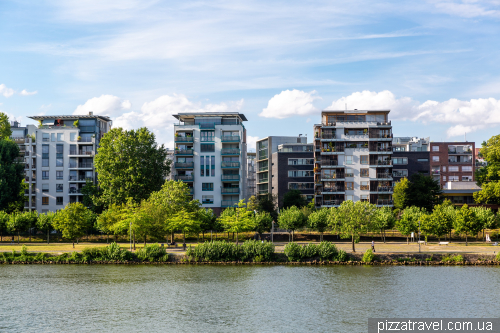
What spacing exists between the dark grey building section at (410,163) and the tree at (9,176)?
85.0 metres

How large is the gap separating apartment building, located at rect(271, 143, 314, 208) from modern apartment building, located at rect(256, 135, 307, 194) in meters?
7.78

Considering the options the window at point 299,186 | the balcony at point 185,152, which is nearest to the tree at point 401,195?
the window at point 299,186

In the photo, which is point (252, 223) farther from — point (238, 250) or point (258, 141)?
point (258, 141)

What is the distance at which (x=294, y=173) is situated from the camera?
407 ft

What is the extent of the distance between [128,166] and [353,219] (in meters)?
46.1

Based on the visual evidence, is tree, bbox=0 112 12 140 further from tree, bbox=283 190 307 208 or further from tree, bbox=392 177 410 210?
tree, bbox=392 177 410 210

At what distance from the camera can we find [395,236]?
295 ft

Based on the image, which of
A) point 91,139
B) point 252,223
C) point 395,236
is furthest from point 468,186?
point 91,139

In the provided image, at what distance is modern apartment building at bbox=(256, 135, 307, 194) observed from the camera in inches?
5324

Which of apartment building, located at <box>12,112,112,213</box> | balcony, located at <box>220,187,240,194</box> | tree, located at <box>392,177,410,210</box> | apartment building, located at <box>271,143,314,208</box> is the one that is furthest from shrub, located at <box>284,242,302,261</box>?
apartment building, located at <box>12,112,112,213</box>

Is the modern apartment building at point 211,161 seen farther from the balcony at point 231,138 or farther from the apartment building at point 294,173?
the apartment building at point 294,173

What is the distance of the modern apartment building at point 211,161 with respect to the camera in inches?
4279

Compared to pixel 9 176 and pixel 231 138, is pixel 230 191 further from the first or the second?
pixel 9 176

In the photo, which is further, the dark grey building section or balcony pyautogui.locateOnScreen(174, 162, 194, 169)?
the dark grey building section
